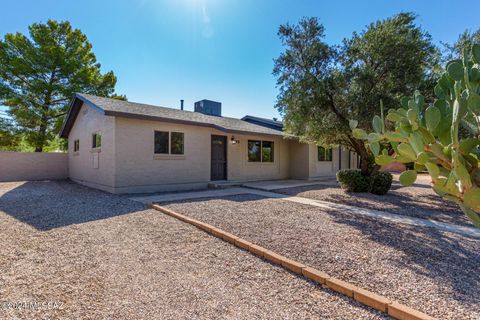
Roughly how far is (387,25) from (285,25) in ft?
10.6

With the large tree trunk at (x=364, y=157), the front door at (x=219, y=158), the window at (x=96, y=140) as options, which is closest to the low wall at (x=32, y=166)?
the window at (x=96, y=140)

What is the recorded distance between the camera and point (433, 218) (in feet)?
19.1

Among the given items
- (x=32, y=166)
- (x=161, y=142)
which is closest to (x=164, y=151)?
(x=161, y=142)

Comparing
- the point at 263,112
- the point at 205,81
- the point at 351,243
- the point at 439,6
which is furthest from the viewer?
the point at 263,112

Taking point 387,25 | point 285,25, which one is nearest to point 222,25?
point 285,25

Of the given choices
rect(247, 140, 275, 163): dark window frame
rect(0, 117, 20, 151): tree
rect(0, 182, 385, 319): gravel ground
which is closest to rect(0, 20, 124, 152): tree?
rect(0, 117, 20, 151): tree

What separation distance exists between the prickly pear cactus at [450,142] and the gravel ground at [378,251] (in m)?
1.92

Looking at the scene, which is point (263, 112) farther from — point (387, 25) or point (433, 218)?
point (433, 218)

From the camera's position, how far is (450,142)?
3.77 ft

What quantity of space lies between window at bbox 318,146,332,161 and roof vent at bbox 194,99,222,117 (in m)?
7.44

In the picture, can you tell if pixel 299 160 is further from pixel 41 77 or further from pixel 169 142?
→ pixel 41 77

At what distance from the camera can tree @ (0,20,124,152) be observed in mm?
16891

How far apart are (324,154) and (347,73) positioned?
7.83 meters

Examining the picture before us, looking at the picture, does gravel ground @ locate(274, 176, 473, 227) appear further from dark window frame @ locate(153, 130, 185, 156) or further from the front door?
dark window frame @ locate(153, 130, 185, 156)
